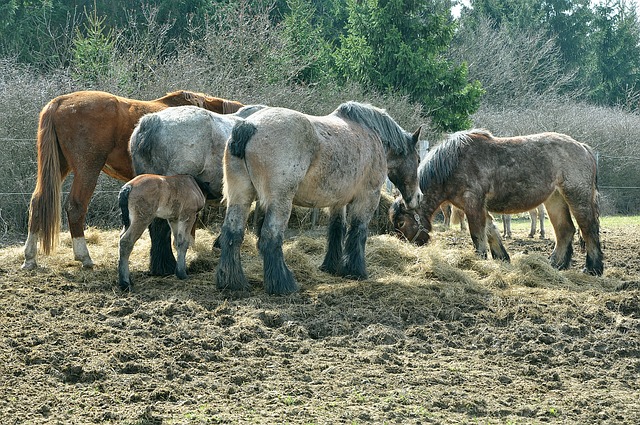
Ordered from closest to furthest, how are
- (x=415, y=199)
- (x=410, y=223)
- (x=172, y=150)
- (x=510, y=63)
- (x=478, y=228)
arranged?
1. (x=172, y=150)
2. (x=415, y=199)
3. (x=478, y=228)
4. (x=410, y=223)
5. (x=510, y=63)

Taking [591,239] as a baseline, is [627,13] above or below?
above

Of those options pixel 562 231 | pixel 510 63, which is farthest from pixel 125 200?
pixel 510 63

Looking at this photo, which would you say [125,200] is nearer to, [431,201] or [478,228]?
[431,201]

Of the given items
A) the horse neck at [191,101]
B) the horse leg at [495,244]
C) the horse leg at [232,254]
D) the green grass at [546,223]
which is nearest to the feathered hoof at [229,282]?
the horse leg at [232,254]

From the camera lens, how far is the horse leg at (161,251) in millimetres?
8031

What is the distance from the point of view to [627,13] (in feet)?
144

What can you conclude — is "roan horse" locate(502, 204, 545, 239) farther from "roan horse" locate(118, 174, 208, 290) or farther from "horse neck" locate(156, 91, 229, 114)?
"roan horse" locate(118, 174, 208, 290)

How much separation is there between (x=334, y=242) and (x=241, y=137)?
187 centimetres

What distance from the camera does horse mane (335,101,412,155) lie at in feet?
27.7

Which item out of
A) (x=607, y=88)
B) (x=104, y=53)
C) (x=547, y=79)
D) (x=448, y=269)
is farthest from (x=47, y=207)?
(x=607, y=88)

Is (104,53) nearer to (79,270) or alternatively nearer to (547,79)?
(79,270)

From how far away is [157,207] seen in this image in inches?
290

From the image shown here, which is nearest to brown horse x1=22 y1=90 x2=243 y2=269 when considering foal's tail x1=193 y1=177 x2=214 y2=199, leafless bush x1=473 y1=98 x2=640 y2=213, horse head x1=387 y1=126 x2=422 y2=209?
foal's tail x1=193 y1=177 x2=214 y2=199

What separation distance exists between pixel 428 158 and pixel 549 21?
36.9 meters
